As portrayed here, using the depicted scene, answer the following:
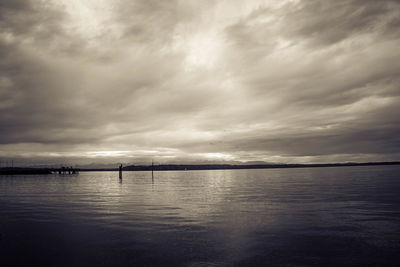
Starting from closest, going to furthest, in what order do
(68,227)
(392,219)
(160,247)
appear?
(160,247), (68,227), (392,219)

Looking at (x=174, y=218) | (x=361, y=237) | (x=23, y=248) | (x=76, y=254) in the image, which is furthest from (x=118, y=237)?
(x=361, y=237)

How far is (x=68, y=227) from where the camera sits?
1992 centimetres

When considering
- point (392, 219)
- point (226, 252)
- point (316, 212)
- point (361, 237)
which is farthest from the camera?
point (316, 212)

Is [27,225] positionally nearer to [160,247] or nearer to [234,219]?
[160,247]

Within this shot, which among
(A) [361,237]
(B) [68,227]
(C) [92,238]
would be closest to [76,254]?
(C) [92,238]

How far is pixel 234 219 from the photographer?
22.1m

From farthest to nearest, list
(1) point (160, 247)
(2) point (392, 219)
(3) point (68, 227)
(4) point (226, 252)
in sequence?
(2) point (392, 219)
(3) point (68, 227)
(1) point (160, 247)
(4) point (226, 252)

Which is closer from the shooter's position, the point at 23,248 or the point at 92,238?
the point at 23,248

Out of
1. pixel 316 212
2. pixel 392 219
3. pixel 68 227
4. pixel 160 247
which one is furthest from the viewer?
pixel 316 212

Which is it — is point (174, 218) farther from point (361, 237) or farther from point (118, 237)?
point (361, 237)

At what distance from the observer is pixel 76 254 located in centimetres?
1401

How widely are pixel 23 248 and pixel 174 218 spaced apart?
10590mm

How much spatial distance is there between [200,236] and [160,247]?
295 cm

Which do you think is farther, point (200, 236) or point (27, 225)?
point (27, 225)
